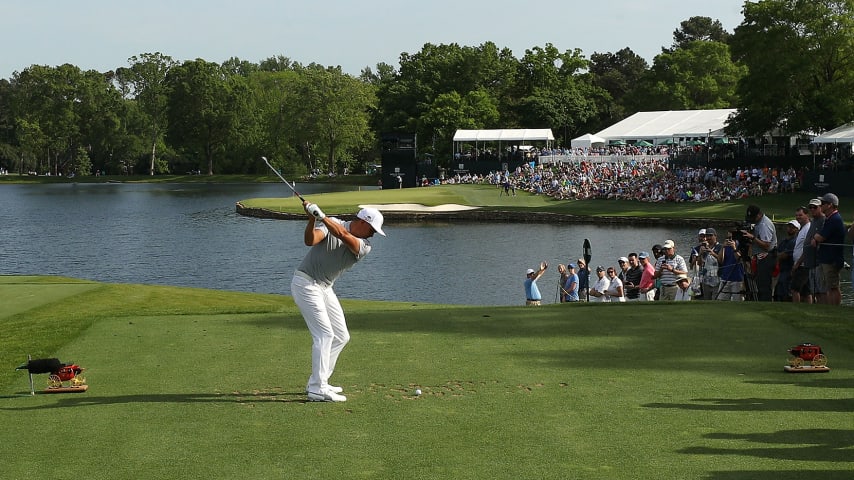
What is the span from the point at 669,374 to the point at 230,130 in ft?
538

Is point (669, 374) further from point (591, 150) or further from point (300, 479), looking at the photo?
point (591, 150)

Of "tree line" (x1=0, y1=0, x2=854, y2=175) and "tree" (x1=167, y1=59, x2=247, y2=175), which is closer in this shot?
"tree line" (x1=0, y1=0, x2=854, y2=175)

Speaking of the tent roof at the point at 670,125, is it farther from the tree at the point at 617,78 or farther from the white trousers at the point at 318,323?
the white trousers at the point at 318,323

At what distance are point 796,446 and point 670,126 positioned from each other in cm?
8514

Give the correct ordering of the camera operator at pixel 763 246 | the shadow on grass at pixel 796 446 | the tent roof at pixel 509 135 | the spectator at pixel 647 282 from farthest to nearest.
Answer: the tent roof at pixel 509 135
the spectator at pixel 647 282
the camera operator at pixel 763 246
the shadow on grass at pixel 796 446

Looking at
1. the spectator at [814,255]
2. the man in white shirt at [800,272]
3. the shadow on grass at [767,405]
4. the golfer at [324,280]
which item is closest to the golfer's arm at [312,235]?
the golfer at [324,280]

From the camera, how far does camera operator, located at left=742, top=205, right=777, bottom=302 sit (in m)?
20.1

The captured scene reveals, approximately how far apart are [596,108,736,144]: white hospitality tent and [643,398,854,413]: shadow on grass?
75.5 metres

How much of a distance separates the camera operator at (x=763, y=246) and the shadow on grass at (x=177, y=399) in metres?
11.7

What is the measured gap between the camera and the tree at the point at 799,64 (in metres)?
65.7

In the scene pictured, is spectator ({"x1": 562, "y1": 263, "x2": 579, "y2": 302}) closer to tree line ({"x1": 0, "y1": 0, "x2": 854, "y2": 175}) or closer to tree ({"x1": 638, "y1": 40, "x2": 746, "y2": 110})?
tree line ({"x1": 0, "y1": 0, "x2": 854, "y2": 175})

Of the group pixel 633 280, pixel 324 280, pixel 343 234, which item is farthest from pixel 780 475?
pixel 633 280

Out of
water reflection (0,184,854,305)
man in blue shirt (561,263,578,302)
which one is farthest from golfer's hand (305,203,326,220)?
water reflection (0,184,854,305)

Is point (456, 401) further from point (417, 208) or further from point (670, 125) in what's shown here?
point (670, 125)
